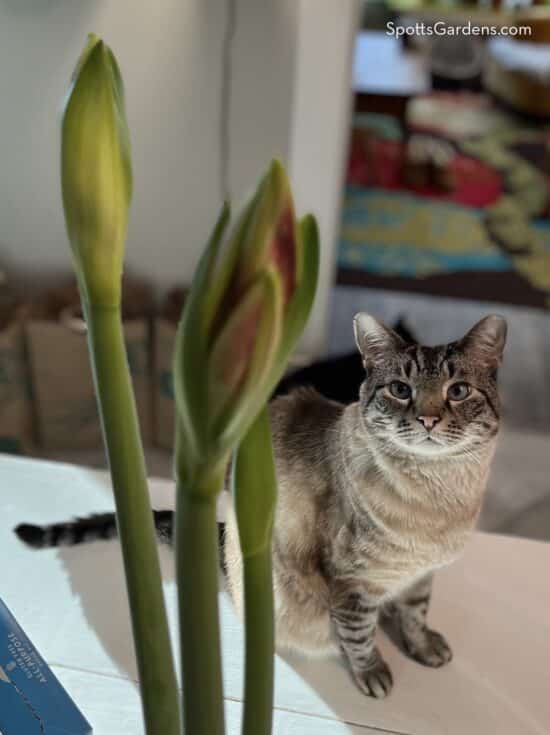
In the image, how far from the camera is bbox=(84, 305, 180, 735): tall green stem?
1.03ft

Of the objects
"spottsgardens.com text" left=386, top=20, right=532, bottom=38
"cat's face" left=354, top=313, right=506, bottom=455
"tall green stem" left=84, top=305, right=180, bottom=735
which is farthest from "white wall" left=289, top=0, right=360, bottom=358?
"tall green stem" left=84, top=305, right=180, bottom=735

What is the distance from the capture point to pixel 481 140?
108 inches

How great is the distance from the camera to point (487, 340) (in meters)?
0.49

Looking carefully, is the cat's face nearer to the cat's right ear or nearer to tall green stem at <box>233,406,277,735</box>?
the cat's right ear

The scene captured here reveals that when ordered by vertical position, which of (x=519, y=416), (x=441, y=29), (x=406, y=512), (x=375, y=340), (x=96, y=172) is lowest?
(x=519, y=416)

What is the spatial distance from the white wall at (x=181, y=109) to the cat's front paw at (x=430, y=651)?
413mm

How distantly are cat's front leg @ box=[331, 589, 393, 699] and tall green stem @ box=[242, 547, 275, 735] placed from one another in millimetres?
200

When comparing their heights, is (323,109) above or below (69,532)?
above

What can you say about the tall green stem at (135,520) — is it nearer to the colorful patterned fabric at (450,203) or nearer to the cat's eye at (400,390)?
the cat's eye at (400,390)

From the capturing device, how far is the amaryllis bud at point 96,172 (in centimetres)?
28

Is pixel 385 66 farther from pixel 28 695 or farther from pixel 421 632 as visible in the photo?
pixel 28 695

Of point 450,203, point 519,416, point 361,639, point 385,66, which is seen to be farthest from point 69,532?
point 450,203

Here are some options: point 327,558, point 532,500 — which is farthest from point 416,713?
point 532,500

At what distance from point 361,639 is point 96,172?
1.45 feet
